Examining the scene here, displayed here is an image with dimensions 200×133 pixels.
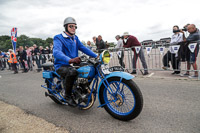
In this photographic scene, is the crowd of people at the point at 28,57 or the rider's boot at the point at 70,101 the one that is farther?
the crowd of people at the point at 28,57

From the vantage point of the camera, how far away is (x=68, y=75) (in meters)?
2.53

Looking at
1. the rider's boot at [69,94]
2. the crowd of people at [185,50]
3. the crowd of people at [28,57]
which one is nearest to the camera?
the rider's boot at [69,94]

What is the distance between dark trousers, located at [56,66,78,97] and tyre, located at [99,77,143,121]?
621mm

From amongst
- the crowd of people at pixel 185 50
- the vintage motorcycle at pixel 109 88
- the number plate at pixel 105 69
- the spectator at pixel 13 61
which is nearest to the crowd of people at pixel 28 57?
the spectator at pixel 13 61

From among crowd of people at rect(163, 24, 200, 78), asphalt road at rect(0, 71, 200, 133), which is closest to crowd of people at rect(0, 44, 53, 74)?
asphalt road at rect(0, 71, 200, 133)

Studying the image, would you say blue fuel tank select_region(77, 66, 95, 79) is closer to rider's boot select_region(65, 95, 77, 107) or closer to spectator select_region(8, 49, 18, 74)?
rider's boot select_region(65, 95, 77, 107)

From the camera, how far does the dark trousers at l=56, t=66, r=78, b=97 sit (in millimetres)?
2512

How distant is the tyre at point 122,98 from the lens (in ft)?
6.84

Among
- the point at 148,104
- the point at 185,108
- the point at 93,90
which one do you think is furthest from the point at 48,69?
the point at 185,108

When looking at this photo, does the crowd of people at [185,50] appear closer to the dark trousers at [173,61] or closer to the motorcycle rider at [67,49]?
the dark trousers at [173,61]

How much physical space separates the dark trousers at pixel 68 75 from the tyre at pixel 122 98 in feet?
2.04

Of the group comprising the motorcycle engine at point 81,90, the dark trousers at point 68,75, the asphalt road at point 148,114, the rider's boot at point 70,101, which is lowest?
the asphalt road at point 148,114

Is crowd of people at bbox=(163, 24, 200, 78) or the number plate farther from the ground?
crowd of people at bbox=(163, 24, 200, 78)

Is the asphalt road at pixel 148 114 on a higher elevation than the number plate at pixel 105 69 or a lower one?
lower
